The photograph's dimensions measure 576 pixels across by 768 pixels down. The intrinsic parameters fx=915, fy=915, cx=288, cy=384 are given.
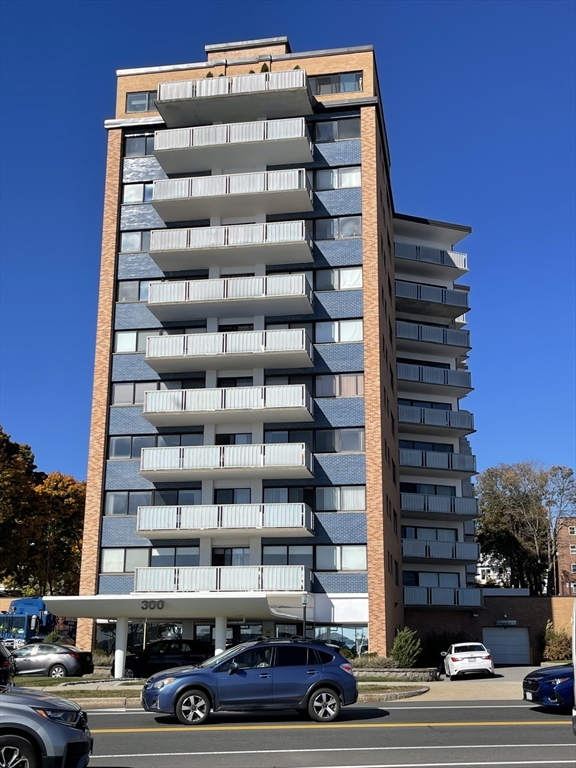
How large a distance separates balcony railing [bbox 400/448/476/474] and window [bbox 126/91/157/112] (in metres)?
21.9

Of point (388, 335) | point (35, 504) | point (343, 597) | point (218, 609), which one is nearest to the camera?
point (218, 609)

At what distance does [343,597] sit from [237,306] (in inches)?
522

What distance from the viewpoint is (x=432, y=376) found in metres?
52.0

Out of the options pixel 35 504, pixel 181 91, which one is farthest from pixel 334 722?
pixel 35 504

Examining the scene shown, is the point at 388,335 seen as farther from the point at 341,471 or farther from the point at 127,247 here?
the point at 127,247

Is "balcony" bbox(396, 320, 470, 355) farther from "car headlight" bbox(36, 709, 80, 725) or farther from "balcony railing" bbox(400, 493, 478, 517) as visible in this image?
"car headlight" bbox(36, 709, 80, 725)

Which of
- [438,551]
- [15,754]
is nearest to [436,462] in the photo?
[438,551]

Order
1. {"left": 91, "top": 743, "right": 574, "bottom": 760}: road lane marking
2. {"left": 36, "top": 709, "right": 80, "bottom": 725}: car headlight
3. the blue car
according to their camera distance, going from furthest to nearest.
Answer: the blue car
{"left": 91, "top": 743, "right": 574, "bottom": 760}: road lane marking
{"left": 36, "top": 709, "right": 80, "bottom": 725}: car headlight

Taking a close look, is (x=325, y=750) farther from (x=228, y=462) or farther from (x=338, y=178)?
(x=338, y=178)

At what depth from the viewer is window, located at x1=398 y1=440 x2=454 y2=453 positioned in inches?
2038

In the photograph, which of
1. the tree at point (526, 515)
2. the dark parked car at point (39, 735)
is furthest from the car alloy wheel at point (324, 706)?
the tree at point (526, 515)

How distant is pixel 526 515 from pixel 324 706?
58.7 meters

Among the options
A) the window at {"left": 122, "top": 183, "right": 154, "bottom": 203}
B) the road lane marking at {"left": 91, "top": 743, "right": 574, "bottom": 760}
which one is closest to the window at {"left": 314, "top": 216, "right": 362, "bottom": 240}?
the window at {"left": 122, "top": 183, "right": 154, "bottom": 203}

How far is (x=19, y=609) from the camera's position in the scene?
5325 centimetres
